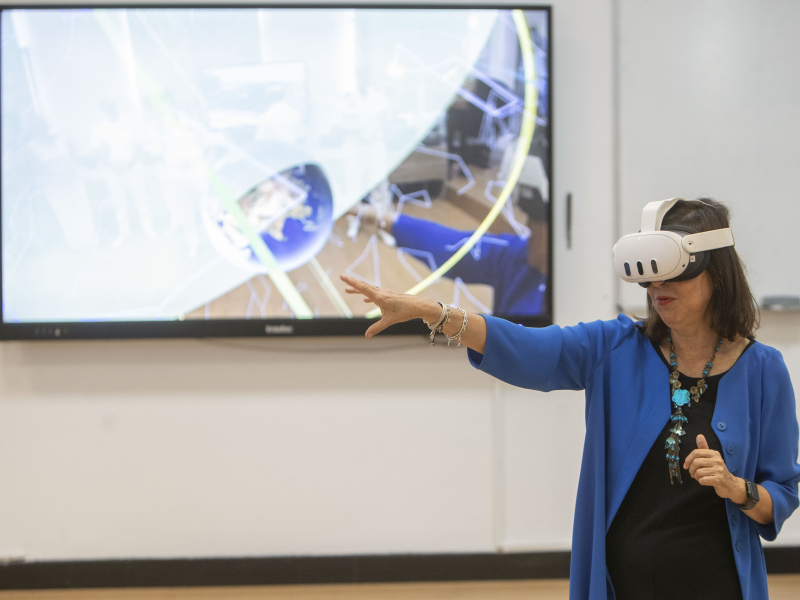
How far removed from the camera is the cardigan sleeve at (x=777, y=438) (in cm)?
115

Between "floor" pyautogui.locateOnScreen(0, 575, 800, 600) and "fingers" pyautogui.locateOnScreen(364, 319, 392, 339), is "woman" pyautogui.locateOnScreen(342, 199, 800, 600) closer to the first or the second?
"fingers" pyautogui.locateOnScreen(364, 319, 392, 339)

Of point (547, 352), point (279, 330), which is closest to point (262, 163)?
point (279, 330)

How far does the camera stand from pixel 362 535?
2434mm

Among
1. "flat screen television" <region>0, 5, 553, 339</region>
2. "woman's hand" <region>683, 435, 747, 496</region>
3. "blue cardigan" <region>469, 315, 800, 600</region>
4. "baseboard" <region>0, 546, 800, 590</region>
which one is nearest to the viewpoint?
"woman's hand" <region>683, 435, 747, 496</region>

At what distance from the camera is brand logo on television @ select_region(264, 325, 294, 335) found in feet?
7.63

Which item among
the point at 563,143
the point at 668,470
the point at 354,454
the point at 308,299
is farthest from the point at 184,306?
the point at 668,470

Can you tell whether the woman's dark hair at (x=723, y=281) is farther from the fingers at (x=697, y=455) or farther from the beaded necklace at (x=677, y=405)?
the fingers at (x=697, y=455)

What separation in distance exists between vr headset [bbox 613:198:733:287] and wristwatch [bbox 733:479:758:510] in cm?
40

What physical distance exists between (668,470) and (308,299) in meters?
1.54

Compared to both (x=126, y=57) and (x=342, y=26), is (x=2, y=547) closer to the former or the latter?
(x=126, y=57)

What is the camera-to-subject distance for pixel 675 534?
3.72 feet

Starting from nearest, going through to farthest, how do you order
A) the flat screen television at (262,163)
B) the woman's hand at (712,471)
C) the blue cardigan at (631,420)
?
1. the woman's hand at (712,471)
2. the blue cardigan at (631,420)
3. the flat screen television at (262,163)

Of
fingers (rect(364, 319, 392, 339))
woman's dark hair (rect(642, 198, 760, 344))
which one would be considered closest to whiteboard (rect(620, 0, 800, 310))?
woman's dark hair (rect(642, 198, 760, 344))

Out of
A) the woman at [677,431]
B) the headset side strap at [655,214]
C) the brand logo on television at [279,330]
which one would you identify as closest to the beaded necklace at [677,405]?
the woman at [677,431]
